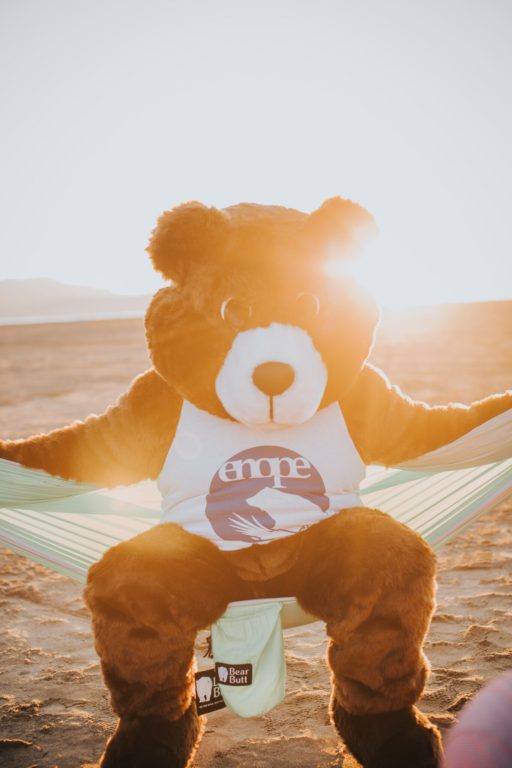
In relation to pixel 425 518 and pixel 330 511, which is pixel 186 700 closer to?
pixel 330 511

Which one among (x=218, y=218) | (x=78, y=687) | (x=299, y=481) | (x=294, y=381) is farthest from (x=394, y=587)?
(x=78, y=687)

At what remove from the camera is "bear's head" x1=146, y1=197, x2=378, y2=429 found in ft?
5.23

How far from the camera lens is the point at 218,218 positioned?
5.46 ft

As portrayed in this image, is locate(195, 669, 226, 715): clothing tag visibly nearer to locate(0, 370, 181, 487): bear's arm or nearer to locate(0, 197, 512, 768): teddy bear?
locate(0, 197, 512, 768): teddy bear

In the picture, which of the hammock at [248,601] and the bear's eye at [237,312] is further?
the bear's eye at [237,312]

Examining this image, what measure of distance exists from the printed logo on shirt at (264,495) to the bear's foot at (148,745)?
1.40 ft

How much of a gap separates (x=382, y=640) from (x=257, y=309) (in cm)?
79

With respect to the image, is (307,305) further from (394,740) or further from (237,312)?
(394,740)

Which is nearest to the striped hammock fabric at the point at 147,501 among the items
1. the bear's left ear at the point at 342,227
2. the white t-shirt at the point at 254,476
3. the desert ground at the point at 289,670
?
the white t-shirt at the point at 254,476

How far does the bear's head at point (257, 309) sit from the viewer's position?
1.59 meters

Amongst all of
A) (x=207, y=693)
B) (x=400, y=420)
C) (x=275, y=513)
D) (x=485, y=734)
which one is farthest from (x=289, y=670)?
(x=485, y=734)

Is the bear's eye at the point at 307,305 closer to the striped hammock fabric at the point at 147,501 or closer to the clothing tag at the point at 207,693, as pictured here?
the striped hammock fabric at the point at 147,501

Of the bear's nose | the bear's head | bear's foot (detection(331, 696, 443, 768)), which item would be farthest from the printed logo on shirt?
bear's foot (detection(331, 696, 443, 768))

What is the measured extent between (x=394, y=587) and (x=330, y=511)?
1.08 feet
